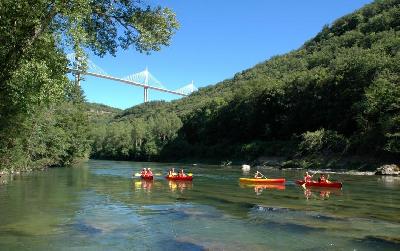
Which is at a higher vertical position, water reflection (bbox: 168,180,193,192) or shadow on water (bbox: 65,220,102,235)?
water reflection (bbox: 168,180,193,192)

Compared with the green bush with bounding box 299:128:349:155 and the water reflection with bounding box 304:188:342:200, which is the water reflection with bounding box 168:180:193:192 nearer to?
the water reflection with bounding box 304:188:342:200

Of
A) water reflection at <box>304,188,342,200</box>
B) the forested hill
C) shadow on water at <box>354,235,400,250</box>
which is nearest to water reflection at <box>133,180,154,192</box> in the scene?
water reflection at <box>304,188,342,200</box>

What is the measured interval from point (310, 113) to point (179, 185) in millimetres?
47617

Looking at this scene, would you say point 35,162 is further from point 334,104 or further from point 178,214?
point 334,104

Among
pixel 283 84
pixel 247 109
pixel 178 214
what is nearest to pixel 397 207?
pixel 178 214

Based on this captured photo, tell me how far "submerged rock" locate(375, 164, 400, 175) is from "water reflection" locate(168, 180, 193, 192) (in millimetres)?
24904

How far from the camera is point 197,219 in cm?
2181

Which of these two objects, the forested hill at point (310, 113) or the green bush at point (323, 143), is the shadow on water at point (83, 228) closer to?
the forested hill at point (310, 113)

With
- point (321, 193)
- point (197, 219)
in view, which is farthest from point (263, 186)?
point (197, 219)

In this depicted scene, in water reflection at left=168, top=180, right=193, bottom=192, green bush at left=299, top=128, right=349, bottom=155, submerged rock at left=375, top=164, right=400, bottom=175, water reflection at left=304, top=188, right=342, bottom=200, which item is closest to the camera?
water reflection at left=304, top=188, right=342, bottom=200

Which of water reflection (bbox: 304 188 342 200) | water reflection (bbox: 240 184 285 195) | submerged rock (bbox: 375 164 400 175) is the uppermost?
submerged rock (bbox: 375 164 400 175)

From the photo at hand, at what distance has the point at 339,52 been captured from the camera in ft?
357

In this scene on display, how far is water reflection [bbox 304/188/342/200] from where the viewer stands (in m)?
32.1

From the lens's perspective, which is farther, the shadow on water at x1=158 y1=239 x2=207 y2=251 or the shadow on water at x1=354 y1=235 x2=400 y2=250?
the shadow on water at x1=354 y1=235 x2=400 y2=250
